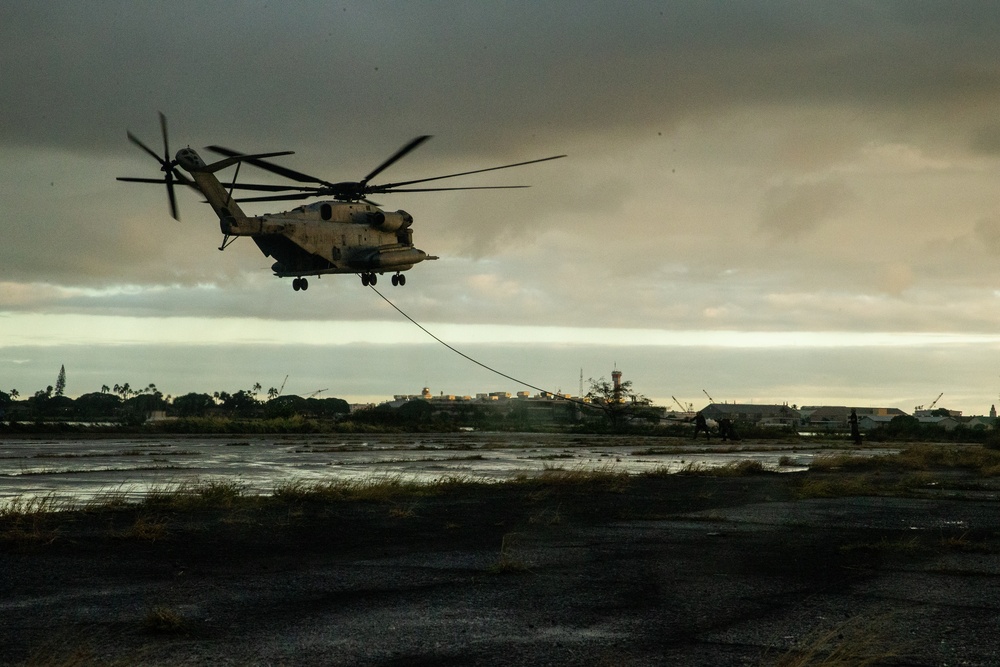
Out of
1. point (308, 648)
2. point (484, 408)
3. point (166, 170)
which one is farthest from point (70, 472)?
point (484, 408)

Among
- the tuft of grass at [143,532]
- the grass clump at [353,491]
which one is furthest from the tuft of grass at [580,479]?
the tuft of grass at [143,532]

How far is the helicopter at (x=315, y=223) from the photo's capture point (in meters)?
28.7

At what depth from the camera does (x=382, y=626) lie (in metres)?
8.06

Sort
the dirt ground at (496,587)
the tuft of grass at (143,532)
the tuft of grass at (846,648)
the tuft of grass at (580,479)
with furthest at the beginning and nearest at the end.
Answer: the tuft of grass at (580,479) → the tuft of grass at (143,532) → the dirt ground at (496,587) → the tuft of grass at (846,648)

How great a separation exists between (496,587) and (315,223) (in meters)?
22.1

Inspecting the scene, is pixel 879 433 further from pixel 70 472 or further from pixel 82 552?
pixel 82 552

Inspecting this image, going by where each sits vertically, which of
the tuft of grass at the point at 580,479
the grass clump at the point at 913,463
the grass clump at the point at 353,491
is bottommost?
the grass clump at the point at 353,491

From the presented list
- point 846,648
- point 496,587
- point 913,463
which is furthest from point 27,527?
point 913,463

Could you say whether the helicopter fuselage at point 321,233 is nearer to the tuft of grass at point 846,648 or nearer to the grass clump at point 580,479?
the grass clump at point 580,479

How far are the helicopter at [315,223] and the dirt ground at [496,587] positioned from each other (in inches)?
531

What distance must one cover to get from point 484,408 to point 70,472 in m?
144

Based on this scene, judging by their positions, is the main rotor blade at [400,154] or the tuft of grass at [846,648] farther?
the main rotor blade at [400,154]

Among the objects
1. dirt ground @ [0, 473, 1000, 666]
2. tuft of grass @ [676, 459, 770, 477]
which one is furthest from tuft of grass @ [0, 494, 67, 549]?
tuft of grass @ [676, 459, 770, 477]

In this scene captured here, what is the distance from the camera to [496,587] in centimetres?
1003
